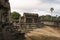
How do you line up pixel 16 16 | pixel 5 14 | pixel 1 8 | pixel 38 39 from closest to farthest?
pixel 1 8
pixel 5 14
pixel 38 39
pixel 16 16

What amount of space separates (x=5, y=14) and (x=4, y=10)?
2.68 ft

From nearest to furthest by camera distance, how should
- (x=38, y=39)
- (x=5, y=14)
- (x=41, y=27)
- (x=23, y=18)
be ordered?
(x=5, y=14) < (x=38, y=39) < (x=41, y=27) < (x=23, y=18)

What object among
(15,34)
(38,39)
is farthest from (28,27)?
(15,34)

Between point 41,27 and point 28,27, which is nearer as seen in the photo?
point 28,27

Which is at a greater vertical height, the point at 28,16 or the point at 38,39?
the point at 28,16

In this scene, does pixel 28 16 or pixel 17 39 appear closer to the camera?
pixel 17 39

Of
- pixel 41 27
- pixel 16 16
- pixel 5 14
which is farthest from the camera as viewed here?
pixel 16 16

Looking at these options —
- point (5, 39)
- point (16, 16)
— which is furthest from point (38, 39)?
point (16, 16)

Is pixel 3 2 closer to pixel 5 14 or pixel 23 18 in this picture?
pixel 5 14

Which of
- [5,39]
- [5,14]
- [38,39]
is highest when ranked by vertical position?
[5,14]

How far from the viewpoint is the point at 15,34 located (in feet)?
63.6

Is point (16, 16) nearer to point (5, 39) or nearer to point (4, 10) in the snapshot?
point (4, 10)

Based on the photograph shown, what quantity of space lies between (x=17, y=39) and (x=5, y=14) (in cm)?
617

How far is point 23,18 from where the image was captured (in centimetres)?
5959
